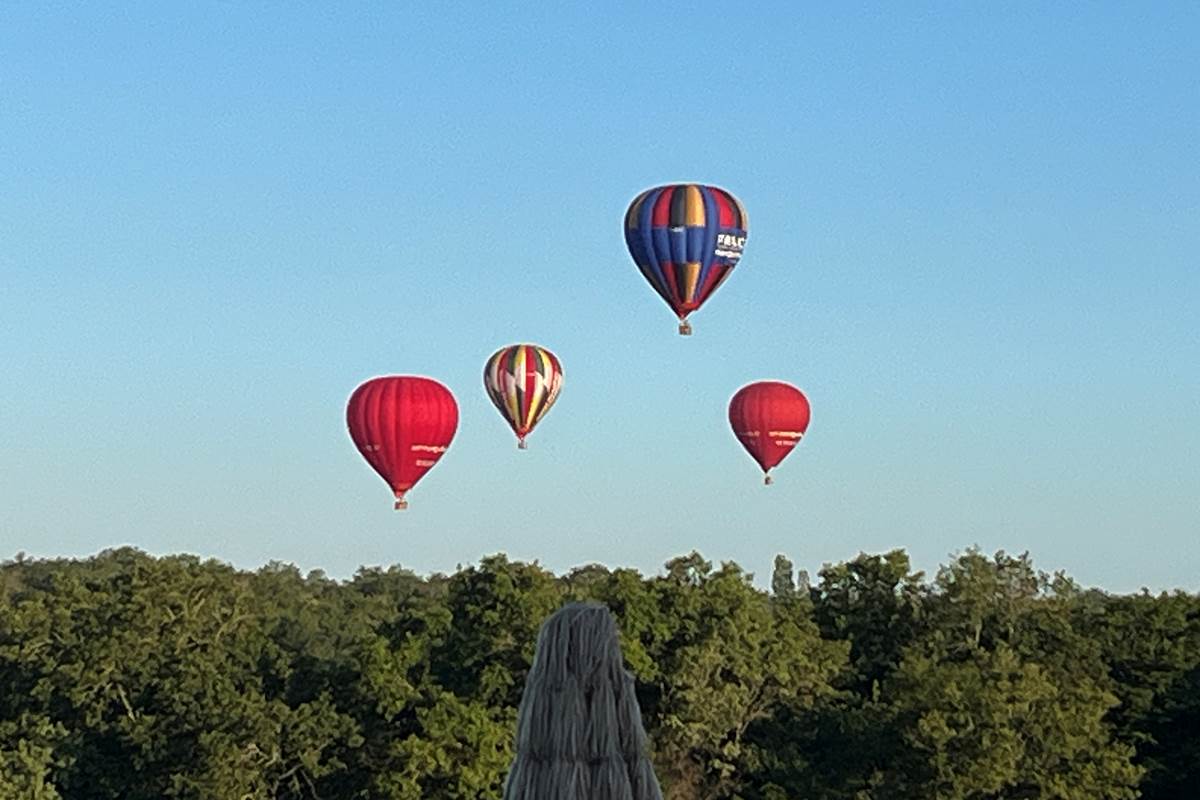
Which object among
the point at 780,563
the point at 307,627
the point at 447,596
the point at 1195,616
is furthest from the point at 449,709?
the point at 780,563

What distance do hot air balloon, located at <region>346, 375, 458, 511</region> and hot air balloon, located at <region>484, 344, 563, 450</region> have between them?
23.2 feet

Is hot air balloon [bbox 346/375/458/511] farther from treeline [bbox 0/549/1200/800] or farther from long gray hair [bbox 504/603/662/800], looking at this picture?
long gray hair [bbox 504/603/662/800]

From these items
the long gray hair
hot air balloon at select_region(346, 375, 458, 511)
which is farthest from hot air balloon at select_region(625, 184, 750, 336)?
the long gray hair

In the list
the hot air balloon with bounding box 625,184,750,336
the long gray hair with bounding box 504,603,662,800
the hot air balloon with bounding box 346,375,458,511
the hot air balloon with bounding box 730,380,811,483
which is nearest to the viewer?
the long gray hair with bounding box 504,603,662,800

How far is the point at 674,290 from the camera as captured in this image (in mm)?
49875

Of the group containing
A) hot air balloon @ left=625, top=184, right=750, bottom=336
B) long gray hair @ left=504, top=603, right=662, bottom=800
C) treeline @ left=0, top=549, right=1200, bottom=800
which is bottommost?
long gray hair @ left=504, top=603, right=662, bottom=800

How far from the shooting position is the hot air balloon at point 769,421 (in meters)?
60.6

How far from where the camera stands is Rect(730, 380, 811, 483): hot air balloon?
60.6m

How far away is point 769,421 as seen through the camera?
2381 inches

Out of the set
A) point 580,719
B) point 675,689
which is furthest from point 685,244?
point 580,719

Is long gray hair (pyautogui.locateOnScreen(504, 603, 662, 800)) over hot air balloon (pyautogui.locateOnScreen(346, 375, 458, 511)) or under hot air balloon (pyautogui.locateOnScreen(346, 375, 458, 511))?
under

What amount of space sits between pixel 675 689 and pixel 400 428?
1148cm

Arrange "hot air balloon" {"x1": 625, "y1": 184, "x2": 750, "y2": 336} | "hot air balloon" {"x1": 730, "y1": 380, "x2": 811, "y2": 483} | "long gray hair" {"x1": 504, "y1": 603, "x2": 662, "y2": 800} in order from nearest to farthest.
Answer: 1. "long gray hair" {"x1": 504, "y1": 603, "x2": 662, "y2": 800}
2. "hot air balloon" {"x1": 625, "y1": 184, "x2": 750, "y2": 336}
3. "hot air balloon" {"x1": 730, "y1": 380, "x2": 811, "y2": 483}

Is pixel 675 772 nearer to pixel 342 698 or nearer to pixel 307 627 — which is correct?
pixel 342 698
